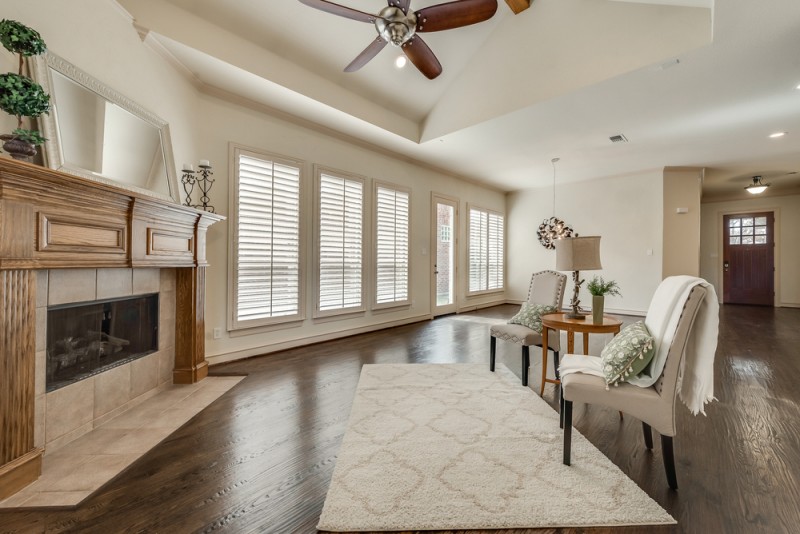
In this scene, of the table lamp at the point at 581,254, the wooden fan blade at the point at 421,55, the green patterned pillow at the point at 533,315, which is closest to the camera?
the table lamp at the point at 581,254

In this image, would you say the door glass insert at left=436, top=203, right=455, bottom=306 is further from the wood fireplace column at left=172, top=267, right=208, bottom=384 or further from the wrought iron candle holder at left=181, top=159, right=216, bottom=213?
the wood fireplace column at left=172, top=267, right=208, bottom=384

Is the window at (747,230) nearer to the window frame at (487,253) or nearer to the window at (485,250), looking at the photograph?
the window frame at (487,253)

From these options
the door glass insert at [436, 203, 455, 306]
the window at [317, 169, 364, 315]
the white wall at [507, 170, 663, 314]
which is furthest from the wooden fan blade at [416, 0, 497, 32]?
the white wall at [507, 170, 663, 314]

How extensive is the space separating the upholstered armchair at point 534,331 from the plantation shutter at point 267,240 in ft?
8.19

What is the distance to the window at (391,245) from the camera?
17.0ft

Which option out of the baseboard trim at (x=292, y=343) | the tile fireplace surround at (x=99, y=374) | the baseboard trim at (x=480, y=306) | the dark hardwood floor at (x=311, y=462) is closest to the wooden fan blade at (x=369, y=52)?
the tile fireplace surround at (x=99, y=374)

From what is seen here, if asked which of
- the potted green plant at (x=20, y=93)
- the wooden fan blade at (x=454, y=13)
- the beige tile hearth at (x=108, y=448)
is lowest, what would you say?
the beige tile hearth at (x=108, y=448)

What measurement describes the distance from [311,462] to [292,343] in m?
2.46

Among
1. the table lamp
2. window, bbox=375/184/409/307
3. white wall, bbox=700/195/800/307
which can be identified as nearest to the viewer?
the table lamp

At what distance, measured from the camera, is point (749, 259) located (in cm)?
829

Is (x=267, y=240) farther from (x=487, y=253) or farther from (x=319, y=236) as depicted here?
(x=487, y=253)

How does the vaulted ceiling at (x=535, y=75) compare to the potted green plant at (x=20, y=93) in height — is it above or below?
above

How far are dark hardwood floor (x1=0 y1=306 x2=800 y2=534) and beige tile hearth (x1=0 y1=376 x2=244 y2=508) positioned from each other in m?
0.07

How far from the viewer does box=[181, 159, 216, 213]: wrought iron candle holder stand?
3.06 metres
